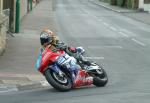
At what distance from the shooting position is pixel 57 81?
13250 millimetres

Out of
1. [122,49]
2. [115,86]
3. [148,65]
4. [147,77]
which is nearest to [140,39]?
[122,49]

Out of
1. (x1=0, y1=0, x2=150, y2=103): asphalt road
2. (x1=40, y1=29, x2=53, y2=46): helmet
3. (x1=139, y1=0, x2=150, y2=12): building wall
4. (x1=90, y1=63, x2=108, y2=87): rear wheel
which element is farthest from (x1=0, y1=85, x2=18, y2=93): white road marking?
(x1=139, y1=0, x2=150, y2=12): building wall

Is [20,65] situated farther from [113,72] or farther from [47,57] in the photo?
[47,57]

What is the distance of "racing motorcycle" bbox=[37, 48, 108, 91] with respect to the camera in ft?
43.4

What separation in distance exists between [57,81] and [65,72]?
39cm

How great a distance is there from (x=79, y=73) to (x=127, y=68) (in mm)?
4545

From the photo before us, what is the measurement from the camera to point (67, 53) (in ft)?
45.3

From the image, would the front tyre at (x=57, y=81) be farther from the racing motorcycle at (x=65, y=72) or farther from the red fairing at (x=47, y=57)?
the red fairing at (x=47, y=57)

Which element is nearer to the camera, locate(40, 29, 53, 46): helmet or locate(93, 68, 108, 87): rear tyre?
locate(40, 29, 53, 46): helmet

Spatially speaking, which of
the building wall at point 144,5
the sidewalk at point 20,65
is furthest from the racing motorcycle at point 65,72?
the building wall at point 144,5

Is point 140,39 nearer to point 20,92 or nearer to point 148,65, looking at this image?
point 148,65

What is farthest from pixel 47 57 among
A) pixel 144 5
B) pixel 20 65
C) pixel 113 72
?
pixel 144 5

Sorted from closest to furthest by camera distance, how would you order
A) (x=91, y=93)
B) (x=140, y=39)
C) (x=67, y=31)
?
(x=91, y=93)
(x=140, y=39)
(x=67, y=31)

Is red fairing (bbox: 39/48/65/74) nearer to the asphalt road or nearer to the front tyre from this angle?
the front tyre
